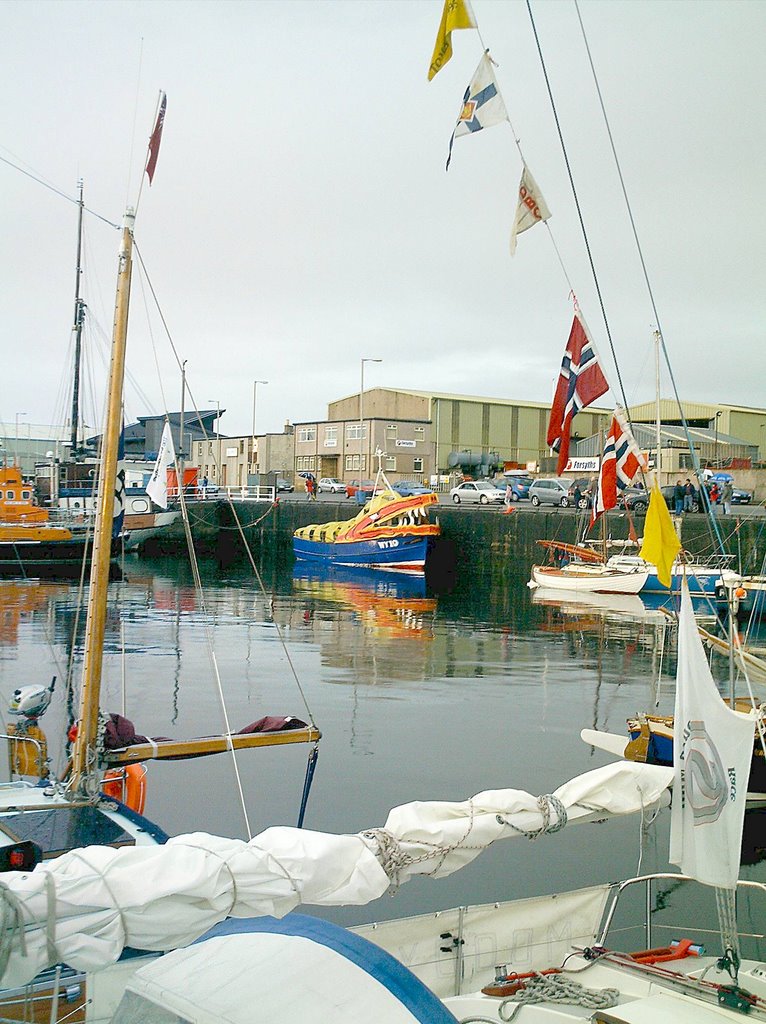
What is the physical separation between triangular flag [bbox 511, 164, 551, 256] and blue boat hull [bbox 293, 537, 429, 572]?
42.3m

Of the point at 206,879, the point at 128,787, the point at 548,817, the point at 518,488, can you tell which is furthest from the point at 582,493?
the point at 206,879

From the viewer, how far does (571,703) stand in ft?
73.5

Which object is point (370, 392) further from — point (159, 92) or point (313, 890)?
point (313, 890)

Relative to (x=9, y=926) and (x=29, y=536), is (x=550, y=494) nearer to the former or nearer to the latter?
(x=29, y=536)

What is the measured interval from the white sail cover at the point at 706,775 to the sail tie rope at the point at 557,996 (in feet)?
4.17

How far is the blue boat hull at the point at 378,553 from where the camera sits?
174ft

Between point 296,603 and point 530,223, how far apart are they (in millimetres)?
31849

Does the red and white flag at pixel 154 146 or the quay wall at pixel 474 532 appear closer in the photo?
the red and white flag at pixel 154 146

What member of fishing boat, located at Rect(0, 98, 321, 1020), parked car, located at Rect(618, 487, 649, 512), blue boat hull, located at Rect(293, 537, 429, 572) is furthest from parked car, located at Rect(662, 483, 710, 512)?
fishing boat, located at Rect(0, 98, 321, 1020)

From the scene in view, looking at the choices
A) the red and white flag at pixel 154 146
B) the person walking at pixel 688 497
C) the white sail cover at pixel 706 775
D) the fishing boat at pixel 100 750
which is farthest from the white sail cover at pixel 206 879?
the person walking at pixel 688 497

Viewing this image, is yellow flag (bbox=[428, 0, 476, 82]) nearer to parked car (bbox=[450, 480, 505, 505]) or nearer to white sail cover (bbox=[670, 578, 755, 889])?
white sail cover (bbox=[670, 578, 755, 889])

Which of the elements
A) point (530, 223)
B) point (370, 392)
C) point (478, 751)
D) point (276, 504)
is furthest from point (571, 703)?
point (370, 392)

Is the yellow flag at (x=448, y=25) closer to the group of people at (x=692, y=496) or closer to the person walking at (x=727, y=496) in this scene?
the group of people at (x=692, y=496)

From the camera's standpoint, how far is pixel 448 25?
9.45m
